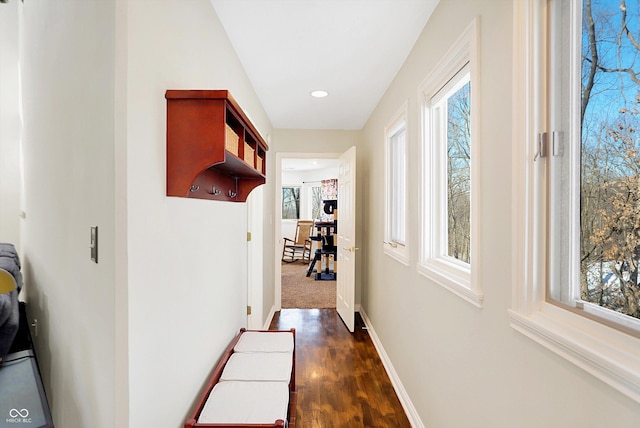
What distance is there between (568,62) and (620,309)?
664mm

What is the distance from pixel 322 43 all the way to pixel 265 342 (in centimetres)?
194

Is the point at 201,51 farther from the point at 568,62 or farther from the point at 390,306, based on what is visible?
the point at 390,306

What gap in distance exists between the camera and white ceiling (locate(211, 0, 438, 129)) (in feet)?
5.49

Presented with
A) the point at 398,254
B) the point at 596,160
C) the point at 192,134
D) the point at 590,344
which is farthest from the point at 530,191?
the point at 398,254

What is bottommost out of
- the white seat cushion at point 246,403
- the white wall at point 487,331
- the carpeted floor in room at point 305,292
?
the carpeted floor in room at point 305,292

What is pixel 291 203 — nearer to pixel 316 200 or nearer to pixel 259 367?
pixel 316 200

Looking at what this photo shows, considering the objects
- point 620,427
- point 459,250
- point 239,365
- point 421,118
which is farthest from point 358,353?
point 620,427

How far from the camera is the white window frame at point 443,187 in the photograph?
1.26 metres

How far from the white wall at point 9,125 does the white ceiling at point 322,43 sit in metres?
1.28

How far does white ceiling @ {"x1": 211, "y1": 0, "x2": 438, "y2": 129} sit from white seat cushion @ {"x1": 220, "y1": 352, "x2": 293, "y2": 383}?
1914 millimetres

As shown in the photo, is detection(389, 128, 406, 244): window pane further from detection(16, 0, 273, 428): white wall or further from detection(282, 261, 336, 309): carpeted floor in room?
detection(282, 261, 336, 309): carpeted floor in room

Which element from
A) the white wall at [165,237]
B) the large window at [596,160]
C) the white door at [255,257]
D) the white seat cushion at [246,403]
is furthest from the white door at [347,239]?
the large window at [596,160]

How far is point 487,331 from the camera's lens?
119 cm

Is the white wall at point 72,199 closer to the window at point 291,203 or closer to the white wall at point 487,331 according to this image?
the white wall at point 487,331
